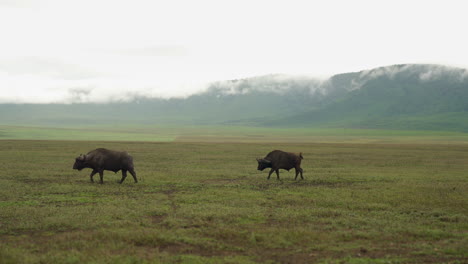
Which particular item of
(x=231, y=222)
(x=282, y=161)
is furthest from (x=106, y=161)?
(x=231, y=222)

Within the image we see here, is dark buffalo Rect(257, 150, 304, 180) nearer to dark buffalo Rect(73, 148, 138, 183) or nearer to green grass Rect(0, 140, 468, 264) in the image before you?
green grass Rect(0, 140, 468, 264)

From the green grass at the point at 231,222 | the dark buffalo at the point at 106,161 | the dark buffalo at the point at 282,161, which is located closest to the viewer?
the green grass at the point at 231,222

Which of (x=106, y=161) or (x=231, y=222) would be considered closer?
(x=231, y=222)

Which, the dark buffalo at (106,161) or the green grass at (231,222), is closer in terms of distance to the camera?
the green grass at (231,222)

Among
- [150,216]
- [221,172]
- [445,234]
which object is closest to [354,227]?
[445,234]

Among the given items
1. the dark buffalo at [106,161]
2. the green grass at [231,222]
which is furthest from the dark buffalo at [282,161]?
the dark buffalo at [106,161]

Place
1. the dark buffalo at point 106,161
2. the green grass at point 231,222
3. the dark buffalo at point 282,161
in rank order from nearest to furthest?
the green grass at point 231,222, the dark buffalo at point 106,161, the dark buffalo at point 282,161

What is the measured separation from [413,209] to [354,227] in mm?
4805

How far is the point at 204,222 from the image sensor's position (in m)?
15.6

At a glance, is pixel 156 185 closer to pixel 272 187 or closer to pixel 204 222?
pixel 272 187

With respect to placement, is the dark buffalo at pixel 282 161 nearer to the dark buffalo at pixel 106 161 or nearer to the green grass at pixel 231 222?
the green grass at pixel 231 222

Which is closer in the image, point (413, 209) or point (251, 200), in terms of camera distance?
point (413, 209)

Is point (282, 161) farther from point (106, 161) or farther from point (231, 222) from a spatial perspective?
point (231, 222)

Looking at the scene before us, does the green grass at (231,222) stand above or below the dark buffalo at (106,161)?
below
